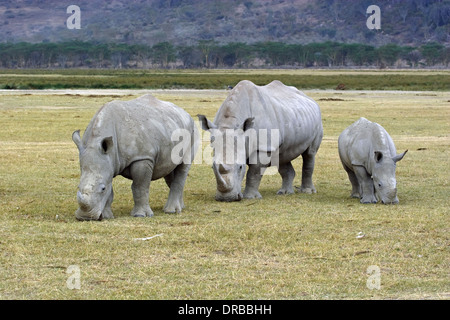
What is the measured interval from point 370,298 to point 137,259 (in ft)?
9.66

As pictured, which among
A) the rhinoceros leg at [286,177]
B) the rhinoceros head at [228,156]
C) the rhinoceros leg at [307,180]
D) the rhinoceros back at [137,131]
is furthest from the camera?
the rhinoceros leg at [307,180]

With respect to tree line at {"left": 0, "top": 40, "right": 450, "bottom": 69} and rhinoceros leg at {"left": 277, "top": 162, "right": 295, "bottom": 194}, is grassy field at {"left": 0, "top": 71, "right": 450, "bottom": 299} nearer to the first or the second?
rhinoceros leg at {"left": 277, "top": 162, "right": 295, "bottom": 194}

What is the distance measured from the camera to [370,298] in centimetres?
805

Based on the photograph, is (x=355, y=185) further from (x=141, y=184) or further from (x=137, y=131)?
(x=137, y=131)

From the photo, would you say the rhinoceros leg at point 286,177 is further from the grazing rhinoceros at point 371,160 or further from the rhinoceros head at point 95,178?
the rhinoceros head at point 95,178

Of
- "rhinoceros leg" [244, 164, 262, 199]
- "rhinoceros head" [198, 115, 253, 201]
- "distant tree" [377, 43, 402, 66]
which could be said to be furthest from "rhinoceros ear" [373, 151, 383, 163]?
"distant tree" [377, 43, 402, 66]

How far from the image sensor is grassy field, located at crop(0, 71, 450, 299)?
333 inches

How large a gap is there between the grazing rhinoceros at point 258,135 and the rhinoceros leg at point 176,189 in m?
0.62

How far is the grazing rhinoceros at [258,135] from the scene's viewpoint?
13922 mm

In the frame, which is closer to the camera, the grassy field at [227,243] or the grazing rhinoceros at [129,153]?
the grassy field at [227,243]

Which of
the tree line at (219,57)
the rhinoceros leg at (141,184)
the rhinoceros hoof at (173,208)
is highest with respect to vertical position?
the rhinoceros leg at (141,184)

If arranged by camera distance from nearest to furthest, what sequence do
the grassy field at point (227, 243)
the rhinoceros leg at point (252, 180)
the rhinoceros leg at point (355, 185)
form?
the grassy field at point (227, 243) < the rhinoceros leg at point (252, 180) < the rhinoceros leg at point (355, 185)

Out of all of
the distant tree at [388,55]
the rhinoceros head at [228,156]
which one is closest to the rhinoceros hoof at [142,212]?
the rhinoceros head at [228,156]
